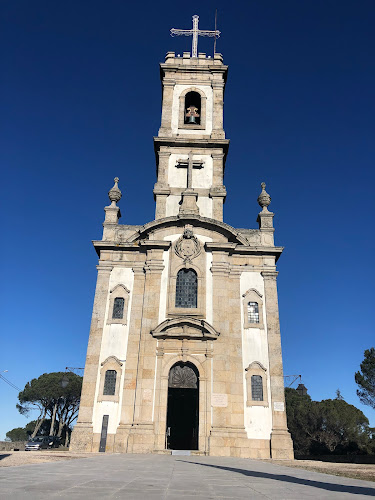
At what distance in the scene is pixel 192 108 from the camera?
26.9 m

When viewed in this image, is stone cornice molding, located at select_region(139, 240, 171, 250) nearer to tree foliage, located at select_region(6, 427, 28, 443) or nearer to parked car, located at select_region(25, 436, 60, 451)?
parked car, located at select_region(25, 436, 60, 451)

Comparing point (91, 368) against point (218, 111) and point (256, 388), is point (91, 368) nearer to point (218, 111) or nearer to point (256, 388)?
point (256, 388)

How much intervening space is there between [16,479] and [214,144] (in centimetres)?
2215

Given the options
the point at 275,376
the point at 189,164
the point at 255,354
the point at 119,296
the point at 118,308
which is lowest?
the point at 275,376

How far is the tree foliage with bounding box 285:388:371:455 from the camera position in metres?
34.8

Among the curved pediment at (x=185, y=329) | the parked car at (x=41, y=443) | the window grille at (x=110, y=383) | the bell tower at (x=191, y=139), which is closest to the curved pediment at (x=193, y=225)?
the bell tower at (x=191, y=139)

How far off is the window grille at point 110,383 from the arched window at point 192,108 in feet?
53.3

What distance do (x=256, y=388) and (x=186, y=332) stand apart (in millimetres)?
4175

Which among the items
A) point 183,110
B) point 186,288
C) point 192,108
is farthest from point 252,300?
point 192,108

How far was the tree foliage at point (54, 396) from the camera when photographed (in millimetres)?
44094

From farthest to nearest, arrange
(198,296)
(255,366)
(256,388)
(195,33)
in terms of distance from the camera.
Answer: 1. (195,33)
2. (198,296)
3. (255,366)
4. (256,388)

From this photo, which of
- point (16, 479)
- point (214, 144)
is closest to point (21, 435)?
point (214, 144)

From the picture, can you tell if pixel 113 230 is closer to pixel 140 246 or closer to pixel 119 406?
pixel 140 246

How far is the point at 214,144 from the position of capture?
25.1 m
